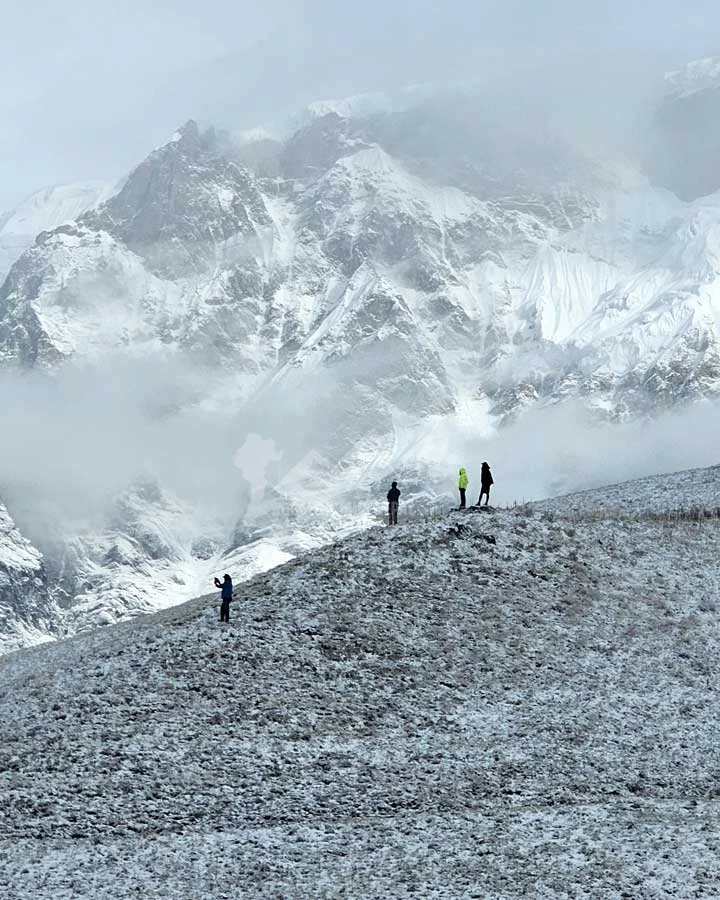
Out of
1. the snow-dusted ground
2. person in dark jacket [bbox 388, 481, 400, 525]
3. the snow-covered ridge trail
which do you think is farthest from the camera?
the snow-dusted ground

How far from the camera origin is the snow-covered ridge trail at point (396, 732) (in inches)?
1372

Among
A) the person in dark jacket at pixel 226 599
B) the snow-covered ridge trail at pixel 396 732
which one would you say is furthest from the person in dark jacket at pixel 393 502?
the person in dark jacket at pixel 226 599

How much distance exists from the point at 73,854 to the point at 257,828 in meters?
4.71

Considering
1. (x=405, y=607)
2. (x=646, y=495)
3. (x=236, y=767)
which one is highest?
(x=646, y=495)

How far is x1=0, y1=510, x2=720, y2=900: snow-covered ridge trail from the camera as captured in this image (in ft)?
114

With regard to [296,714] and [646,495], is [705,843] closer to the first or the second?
[296,714]

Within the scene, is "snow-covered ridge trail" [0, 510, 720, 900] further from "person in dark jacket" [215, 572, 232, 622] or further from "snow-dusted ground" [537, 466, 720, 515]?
"snow-dusted ground" [537, 466, 720, 515]

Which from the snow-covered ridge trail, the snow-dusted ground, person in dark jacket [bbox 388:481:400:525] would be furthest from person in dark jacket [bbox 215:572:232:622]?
the snow-dusted ground

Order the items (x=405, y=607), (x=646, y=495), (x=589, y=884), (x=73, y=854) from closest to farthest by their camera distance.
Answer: (x=589, y=884) < (x=73, y=854) < (x=405, y=607) < (x=646, y=495)

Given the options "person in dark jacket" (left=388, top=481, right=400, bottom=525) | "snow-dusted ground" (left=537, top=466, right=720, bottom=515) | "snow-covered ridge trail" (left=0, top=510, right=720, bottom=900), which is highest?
"snow-dusted ground" (left=537, top=466, right=720, bottom=515)

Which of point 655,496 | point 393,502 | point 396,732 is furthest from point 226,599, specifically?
point 655,496

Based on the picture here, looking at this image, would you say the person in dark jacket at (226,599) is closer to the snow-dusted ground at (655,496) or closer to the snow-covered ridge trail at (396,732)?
the snow-covered ridge trail at (396,732)

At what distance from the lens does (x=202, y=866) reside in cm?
3488

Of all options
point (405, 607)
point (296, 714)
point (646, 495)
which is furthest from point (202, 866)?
point (646, 495)
